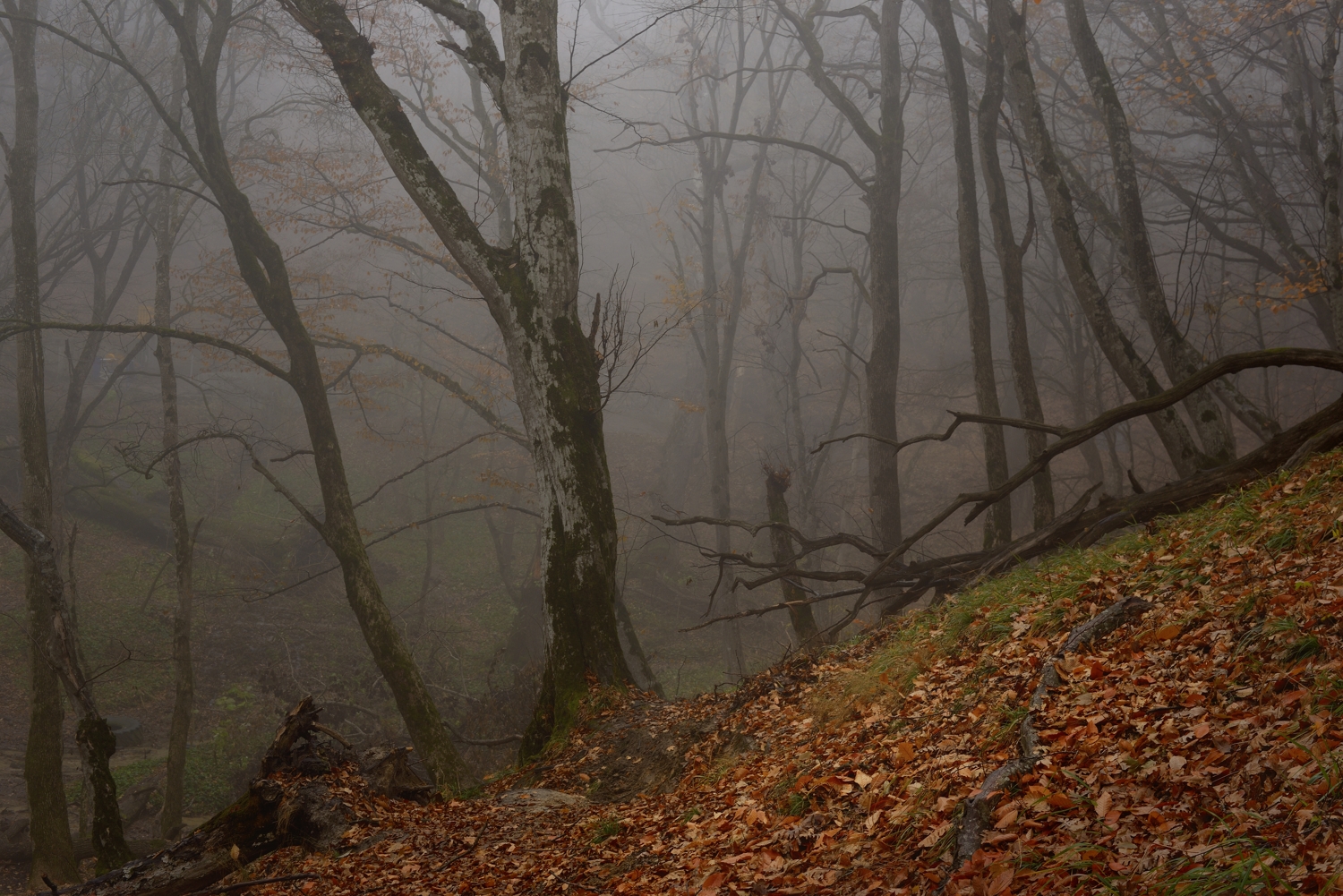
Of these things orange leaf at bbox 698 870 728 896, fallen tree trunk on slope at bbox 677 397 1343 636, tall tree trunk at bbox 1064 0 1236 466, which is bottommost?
orange leaf at bbox 698 870 728 896

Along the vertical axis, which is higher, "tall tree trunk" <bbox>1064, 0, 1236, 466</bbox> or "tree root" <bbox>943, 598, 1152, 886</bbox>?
"tall tree trunk" <bbox>1064, 0, 1236, 466</bbox>

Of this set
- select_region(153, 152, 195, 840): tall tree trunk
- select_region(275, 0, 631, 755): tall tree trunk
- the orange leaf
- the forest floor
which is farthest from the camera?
select_region(153, 152, 195, 840): tall tree trunk

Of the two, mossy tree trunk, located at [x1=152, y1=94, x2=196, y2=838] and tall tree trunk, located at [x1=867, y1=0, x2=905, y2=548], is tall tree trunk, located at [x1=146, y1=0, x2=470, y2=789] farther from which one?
tall tree trunk, located at [x1=867, y1=0, x2=905, y2=548]

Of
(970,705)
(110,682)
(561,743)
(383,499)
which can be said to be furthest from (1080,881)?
(383,499)

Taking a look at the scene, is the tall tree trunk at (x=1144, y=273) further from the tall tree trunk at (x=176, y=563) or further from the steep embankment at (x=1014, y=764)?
the tall tree trunk at (x=176, y=563)

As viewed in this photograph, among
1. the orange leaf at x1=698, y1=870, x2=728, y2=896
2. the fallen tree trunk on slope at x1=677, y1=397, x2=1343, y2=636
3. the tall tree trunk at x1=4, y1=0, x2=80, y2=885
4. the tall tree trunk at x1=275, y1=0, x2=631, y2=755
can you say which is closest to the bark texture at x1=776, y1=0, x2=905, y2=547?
the fallen tree trunk on slope at x1=677, y1=397, x2=1343, y2=636

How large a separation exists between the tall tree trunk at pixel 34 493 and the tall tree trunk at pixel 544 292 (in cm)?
417

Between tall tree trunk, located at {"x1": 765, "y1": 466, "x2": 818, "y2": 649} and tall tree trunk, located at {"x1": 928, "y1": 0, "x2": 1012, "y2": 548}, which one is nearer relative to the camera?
tall tree trunk, located at {"x1": 765, "y1": 466, "x2": 818, "y2": 649}

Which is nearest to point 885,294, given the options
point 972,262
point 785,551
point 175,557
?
point 972,262

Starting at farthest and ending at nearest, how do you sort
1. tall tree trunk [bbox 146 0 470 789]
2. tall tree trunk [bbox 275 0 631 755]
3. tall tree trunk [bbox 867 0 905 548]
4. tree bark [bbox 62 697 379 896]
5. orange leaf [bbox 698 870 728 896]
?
tall tree trunk [bbox 867 0 905 548], tall tree trunk [bbox 146 0 470 789], tall tree trunk [bbox 275 0 631 755], tree bark [bbox 62 697 379 896], orange leaf [bbox 698 870 728 896]

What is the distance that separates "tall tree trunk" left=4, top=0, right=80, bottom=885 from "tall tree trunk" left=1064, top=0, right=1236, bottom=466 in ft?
32.4

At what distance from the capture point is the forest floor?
2.10 metres

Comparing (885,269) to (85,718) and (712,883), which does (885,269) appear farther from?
(85,718)

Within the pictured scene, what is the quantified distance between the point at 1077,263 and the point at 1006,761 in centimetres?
644
